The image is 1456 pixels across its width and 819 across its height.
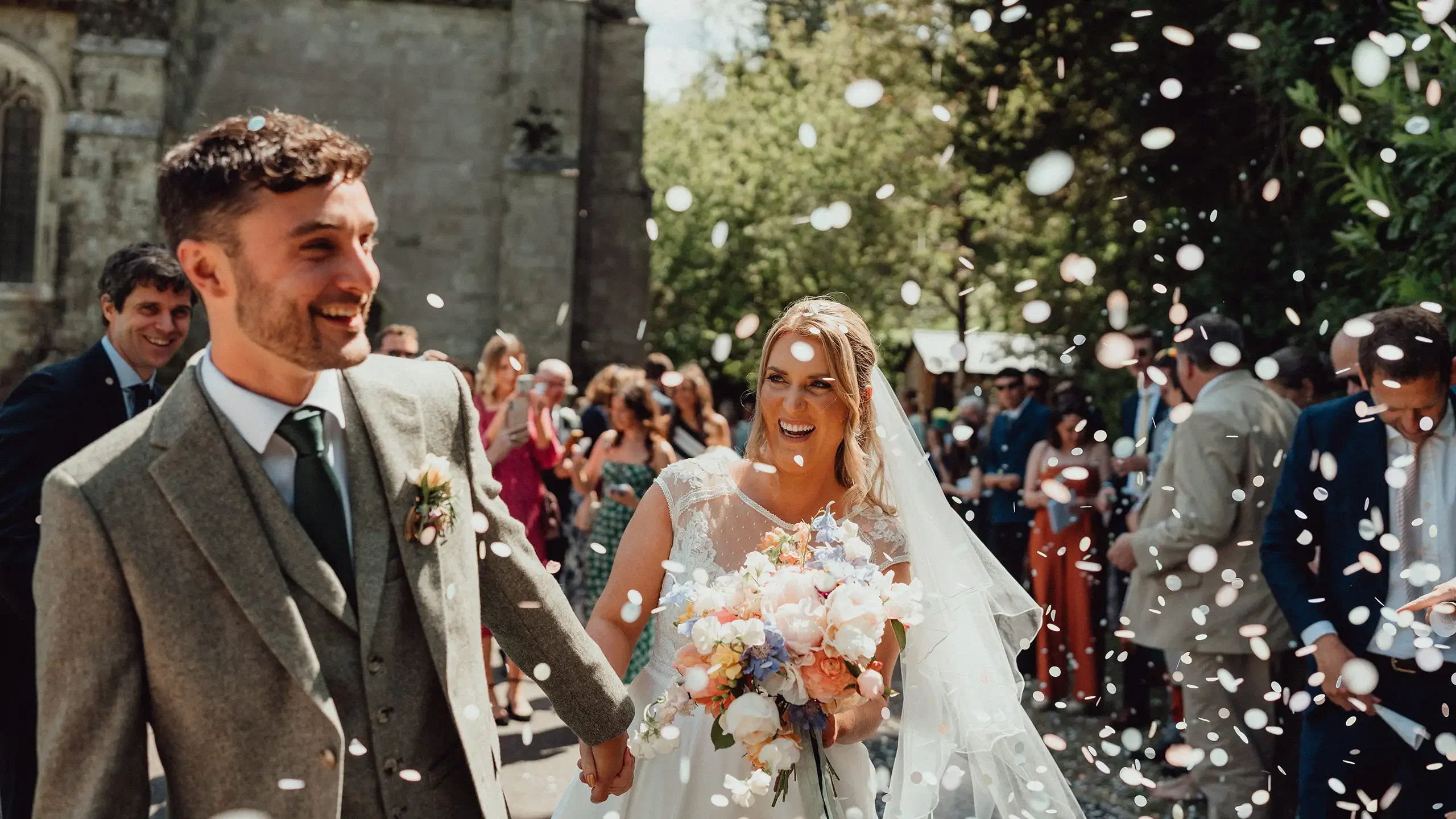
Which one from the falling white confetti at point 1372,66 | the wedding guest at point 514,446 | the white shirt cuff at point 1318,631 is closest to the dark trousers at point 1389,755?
the white shirt cuff at point 1318,631

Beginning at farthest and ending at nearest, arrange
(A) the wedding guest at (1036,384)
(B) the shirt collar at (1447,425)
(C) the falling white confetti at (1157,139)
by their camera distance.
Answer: (C) the falling white confetti at (1157,139)
(A) the wedding guest at (1036,384)
(B) the shirt collar at (1447,425)

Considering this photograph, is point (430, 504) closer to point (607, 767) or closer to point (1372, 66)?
point (607, 767)

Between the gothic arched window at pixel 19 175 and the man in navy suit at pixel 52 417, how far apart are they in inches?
Answer: 630

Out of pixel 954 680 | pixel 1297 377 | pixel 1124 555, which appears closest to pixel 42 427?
pixel 954 680

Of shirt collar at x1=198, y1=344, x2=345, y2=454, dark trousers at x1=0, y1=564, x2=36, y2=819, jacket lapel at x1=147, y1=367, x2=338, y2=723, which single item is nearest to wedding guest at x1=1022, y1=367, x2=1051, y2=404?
dark trousers at x1=0, y1=564, x2=36, y2=819

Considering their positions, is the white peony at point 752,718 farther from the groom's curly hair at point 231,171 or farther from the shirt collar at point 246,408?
the groom's curly hair at point 231,171

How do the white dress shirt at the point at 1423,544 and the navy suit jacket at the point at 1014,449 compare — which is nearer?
the white dress shirt at the point at 1423,544

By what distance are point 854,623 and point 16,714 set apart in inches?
102

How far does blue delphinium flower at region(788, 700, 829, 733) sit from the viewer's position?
3.26m

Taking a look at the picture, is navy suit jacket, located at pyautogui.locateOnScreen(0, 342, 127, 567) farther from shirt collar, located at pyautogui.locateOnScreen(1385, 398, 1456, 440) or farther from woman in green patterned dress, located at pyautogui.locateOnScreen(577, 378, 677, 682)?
shirt collar, located at pyautogui.locateOnScreen(1385, 398, 1456, 440)

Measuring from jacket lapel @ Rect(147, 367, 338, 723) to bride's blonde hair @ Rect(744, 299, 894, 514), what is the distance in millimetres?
1941

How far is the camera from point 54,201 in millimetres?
18156

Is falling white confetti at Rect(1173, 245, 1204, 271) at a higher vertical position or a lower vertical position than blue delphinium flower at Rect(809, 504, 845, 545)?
higher

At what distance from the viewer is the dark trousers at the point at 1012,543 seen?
1020 cm
